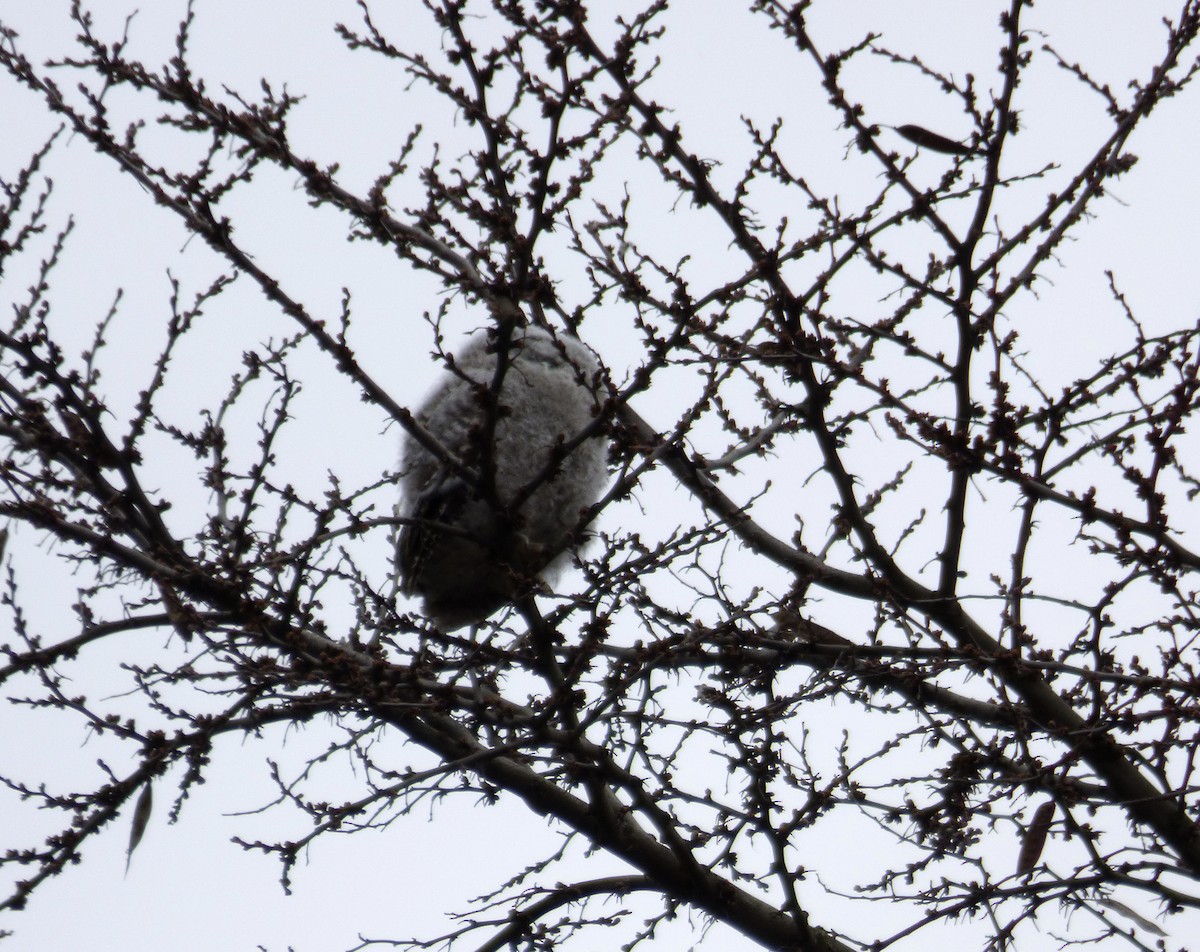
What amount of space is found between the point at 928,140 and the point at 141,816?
10.8 ft

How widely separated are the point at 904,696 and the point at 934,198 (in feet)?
5.49

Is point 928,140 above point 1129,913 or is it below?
above

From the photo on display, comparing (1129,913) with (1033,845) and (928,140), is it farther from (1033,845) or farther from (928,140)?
(928,140)

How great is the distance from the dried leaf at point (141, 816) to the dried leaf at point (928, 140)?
3172 mm

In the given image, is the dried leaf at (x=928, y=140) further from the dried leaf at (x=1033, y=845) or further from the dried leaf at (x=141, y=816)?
the dried leaf at (x=141, y=816)

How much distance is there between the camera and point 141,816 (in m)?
3.94

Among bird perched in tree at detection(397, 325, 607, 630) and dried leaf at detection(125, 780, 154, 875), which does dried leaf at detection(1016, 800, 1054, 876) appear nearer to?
bird perched in tree at detection(397, 325, 607, 630)

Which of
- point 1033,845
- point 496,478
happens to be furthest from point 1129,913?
point 496,478

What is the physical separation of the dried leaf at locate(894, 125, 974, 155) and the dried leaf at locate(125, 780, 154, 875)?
317cm

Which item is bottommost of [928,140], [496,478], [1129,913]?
[1129,913]

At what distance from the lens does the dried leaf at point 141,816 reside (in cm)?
392

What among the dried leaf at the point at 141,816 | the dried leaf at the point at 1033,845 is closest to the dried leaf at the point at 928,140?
the dried leaf at the point at 1033,845

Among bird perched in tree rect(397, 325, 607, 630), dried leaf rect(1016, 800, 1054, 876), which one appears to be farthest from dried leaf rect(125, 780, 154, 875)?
dried leaf rect(1016, 800, 1054, 876)

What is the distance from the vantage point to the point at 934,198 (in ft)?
13.5
